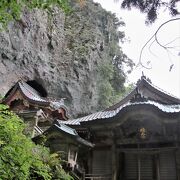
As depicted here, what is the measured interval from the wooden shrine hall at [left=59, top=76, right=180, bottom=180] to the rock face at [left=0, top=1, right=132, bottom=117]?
1047 cm

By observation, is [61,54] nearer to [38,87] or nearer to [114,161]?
[38,87]

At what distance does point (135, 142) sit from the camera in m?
14.5

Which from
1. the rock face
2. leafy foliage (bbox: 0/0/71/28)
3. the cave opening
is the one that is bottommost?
leafy foliage (bbox: 0/0/71/28)

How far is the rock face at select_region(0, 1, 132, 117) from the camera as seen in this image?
2447 cm

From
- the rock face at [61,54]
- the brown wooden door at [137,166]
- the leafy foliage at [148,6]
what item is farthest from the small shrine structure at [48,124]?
the leafy foliage at [148,6]

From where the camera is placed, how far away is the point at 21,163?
7.70m

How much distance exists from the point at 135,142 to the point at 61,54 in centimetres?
1699

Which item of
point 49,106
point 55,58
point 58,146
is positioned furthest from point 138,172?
point 55,58

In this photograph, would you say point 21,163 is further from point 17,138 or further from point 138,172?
point 138,172

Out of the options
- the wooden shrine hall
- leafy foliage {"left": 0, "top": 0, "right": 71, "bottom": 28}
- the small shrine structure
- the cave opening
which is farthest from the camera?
the cave opening

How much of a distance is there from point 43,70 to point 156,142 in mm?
14758

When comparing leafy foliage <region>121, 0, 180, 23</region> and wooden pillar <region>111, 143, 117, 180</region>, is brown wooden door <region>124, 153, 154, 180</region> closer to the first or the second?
wooden pillar <region>111, 143, 117, 180</region>

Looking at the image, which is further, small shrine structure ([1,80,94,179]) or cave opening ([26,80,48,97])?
cave opening ([26,80,48,97])

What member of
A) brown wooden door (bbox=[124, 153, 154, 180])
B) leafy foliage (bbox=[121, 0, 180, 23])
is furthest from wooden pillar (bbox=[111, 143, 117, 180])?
leafy foliage (bbox=[121, 0, 180, 23])
